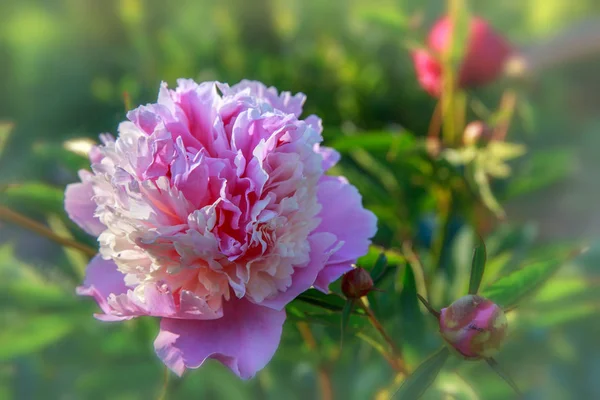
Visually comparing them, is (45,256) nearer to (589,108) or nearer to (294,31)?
(294,31)

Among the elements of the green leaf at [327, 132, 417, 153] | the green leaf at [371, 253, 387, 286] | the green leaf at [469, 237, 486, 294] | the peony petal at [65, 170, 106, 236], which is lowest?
the green leaf at [327, 132, 417, 153]

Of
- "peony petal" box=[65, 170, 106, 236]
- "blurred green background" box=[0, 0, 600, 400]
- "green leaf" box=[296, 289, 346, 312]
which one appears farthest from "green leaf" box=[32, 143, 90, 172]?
"green leaf" box=[296, 289, 346, 312]

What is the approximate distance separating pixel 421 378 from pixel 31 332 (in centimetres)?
46

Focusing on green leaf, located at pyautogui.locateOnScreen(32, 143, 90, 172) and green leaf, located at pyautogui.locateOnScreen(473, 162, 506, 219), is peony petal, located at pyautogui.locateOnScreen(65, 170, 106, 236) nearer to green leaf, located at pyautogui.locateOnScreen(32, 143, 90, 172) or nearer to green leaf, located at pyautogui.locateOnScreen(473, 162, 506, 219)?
green leaf, located at pyautogui.locateOnScreen(32, 143, 90, 172)

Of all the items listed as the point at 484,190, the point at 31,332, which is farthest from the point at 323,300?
the point at 31,332

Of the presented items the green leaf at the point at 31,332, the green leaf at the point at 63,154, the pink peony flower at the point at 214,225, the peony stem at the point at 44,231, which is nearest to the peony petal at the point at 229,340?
the pink peony flower at the point at 214,225

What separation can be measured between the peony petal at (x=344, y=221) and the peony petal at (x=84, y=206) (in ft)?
0.43

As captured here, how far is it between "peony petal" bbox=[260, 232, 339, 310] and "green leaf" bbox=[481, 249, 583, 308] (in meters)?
0.10

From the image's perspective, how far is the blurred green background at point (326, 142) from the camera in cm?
66

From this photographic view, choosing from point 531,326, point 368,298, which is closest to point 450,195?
point 531,326

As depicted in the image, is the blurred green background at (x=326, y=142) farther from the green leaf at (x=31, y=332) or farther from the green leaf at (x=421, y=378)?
the green leaf at (x=421, y=378)

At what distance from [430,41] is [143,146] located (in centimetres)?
48

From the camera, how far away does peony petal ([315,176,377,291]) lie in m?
0.38

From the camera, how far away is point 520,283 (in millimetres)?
404
